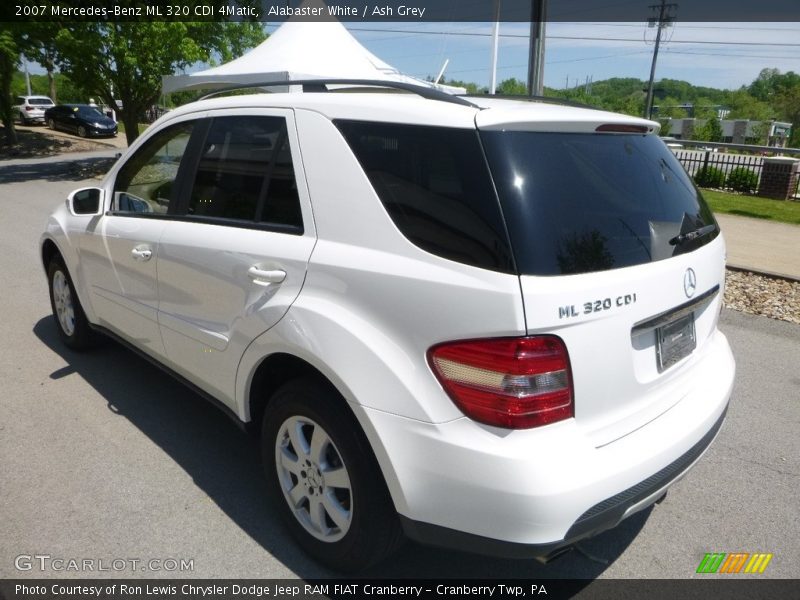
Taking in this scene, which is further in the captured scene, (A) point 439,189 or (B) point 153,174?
(B) point 153,174

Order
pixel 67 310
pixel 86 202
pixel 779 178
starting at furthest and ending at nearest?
pixel 779 178 < pixel 67 310 < pixel 86 202

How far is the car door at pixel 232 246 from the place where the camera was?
101 inches

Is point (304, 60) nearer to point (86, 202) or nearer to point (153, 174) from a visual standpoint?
point (86, 202)

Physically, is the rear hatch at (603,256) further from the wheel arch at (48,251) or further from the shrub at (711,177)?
the shrub at (711,177)

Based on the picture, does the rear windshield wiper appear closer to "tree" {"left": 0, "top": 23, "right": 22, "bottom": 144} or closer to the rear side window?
the rear side window

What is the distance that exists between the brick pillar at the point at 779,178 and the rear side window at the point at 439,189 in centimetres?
1578

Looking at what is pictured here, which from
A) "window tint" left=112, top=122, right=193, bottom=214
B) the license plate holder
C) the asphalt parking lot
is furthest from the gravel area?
"window tint" left=112, top=122, right=193, bottom=214

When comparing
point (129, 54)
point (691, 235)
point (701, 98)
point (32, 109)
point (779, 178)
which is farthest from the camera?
point (701, 98)

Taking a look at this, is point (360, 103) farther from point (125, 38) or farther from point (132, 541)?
point (125, 38)

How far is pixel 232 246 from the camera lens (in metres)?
2.79

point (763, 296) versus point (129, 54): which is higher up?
point (129, 54)

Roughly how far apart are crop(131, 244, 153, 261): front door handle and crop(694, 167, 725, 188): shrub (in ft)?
55.8

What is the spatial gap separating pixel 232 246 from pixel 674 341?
187cm

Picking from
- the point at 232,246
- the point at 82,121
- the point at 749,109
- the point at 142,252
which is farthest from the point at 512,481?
the point at 749,109
